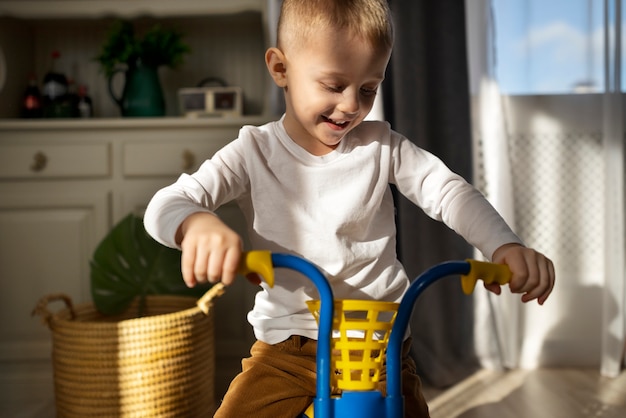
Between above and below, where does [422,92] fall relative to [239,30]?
below

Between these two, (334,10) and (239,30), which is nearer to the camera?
(334,10)

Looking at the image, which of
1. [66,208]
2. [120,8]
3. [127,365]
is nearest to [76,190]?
[66,208]

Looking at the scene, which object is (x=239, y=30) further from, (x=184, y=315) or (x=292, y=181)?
(x=292, y=181)

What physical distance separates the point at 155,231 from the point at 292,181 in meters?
0.28

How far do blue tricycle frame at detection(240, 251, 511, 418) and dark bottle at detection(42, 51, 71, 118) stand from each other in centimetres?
180

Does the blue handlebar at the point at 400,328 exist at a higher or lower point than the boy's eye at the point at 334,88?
lower

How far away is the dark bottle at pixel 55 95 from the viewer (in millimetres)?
2311

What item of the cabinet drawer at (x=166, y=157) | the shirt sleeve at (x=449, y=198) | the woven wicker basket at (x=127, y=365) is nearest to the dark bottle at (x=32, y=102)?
the cabinet drawer at (x=166, y=157)

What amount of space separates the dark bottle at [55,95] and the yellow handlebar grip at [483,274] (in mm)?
1903

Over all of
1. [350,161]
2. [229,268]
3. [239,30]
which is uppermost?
[239,30]

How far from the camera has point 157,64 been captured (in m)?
2.29

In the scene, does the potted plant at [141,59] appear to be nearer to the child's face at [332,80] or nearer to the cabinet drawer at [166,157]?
the cabinet drawer at [166,157]

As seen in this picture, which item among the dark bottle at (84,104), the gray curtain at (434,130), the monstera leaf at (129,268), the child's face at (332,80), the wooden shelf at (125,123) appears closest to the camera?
the child's face at (332,80)

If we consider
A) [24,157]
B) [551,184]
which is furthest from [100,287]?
[551,184]
